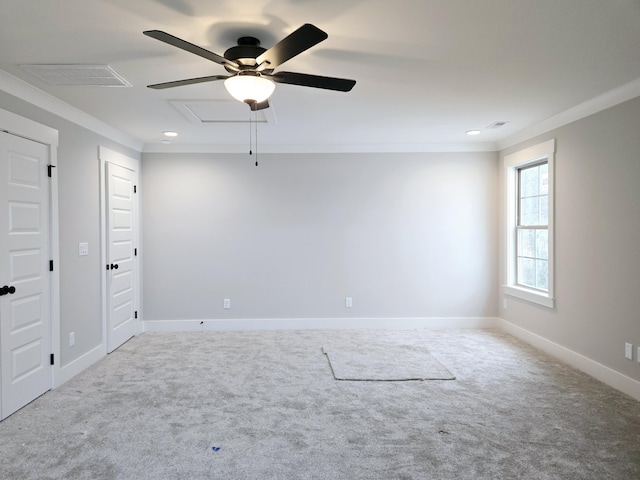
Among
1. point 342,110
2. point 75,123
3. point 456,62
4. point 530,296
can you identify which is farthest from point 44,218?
point 530,296

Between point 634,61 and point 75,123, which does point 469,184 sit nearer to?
point 634,61

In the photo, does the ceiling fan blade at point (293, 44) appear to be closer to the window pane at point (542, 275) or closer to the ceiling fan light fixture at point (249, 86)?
the ceiling fan light fixture at point (249, 86)

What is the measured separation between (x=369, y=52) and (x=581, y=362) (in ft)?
11.2

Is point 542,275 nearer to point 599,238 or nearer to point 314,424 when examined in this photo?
point 599,238

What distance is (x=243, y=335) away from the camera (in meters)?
4.91

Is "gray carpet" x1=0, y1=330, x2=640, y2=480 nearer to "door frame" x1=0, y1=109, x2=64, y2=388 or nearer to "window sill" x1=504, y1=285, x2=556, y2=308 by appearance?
"door frame" x1=0, y1=109, x2=64, y2=388

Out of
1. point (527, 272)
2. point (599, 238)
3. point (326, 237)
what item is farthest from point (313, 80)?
point (527, 272)

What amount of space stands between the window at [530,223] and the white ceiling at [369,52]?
2.20ft

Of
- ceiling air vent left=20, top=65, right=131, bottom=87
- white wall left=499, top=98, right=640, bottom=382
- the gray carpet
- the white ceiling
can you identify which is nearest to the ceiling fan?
the white ceiling

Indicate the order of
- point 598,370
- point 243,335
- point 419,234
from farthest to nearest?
point 419,234 → point 243,335 → point 598,370

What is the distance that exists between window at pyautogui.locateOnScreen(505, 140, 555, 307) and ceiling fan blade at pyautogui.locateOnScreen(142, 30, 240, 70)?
350 centimetres

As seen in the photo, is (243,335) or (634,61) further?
(243,335)

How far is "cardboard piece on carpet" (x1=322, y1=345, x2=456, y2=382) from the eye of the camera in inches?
138

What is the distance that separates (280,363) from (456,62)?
3.05m
